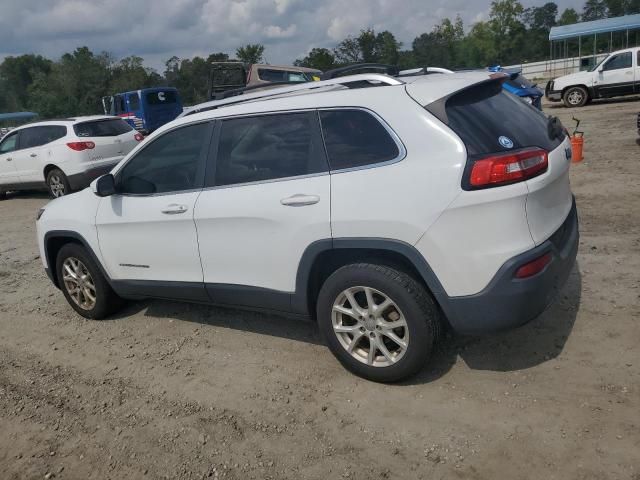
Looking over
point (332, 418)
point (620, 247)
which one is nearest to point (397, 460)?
point (332, 418)

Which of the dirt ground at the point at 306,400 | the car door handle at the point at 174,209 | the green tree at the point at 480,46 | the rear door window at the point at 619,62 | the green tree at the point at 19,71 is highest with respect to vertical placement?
the green tree at the point at 19,71

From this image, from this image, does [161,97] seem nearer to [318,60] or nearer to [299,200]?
[299,200]

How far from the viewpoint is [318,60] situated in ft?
161

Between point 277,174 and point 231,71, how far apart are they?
15219 millimetres

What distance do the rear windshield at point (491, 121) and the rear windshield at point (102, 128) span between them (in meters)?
9.62

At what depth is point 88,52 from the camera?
7244 centimetres

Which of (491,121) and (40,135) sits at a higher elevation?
(40,135)

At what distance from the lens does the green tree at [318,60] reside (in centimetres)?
4825

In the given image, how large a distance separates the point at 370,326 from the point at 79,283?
287 cm

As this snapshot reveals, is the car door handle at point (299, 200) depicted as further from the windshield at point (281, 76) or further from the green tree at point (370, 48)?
the green tree at point (370, 48)

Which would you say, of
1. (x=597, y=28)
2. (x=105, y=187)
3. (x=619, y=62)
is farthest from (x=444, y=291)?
(x=597, y=28)

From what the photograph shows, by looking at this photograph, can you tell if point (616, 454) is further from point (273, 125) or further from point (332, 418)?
point (273, 125)

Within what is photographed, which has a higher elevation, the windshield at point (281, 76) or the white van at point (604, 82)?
the windshield at point (281, 76)

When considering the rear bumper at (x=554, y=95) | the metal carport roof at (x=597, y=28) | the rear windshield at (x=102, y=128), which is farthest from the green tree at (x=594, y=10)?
the rear windshield at (x=102, y=128)
